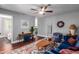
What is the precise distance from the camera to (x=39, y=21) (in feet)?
6.64

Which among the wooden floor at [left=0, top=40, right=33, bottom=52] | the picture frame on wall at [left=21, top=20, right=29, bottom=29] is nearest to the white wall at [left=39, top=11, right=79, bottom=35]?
the picture frame on wall at [left=21, top=20, right=29, bottom=29]

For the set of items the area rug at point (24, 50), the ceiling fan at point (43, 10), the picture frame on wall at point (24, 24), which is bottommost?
the area rug at point (24, 50)

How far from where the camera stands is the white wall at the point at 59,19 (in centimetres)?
193

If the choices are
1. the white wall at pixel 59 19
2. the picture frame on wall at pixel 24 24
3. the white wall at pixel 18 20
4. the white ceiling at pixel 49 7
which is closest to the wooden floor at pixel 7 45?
the white wall at pixel 18 20

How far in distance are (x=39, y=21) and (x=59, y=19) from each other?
13.5 inches

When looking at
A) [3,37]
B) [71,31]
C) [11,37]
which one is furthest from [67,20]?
[3,37]

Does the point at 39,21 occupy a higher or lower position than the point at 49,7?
lower

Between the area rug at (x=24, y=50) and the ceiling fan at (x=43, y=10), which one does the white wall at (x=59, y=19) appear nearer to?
the ceiling fan at (x=43, y=10)

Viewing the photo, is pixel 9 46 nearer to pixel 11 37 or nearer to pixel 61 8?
pixel 11 37

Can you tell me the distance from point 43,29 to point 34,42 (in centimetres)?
27

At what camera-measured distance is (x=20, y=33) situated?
1.96 metres

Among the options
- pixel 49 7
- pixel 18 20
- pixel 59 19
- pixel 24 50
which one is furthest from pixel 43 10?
pixel 24 50

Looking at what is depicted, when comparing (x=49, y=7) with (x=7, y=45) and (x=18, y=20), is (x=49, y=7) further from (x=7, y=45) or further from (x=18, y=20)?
(x=7, y=45)

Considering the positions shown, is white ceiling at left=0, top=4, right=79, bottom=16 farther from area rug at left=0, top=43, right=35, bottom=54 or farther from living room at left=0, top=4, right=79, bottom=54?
area rug at left=0, top=43, right=35, bottom=54
